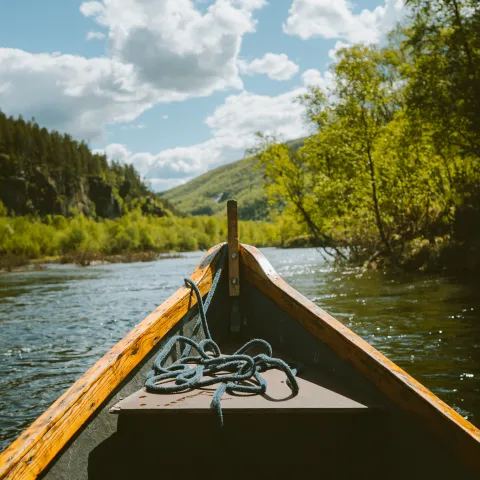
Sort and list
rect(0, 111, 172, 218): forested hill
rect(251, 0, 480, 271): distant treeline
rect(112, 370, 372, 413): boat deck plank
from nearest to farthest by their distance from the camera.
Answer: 1. rect(112, 370, 372, 413): boat deck plank
2. rect(251, 0, 480, 271): distant treeline
3. rect(0, 111, 172, 218): forested hill

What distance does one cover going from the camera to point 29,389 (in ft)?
19.9

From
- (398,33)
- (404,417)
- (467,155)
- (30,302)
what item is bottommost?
(30,302)

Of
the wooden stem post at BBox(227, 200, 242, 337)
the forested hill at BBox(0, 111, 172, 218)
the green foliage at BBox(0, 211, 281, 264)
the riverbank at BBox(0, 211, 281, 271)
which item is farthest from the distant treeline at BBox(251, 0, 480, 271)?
the forested hill at BBox(0, 111, 172, 218)

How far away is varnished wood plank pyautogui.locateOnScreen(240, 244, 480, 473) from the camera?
2.00 m

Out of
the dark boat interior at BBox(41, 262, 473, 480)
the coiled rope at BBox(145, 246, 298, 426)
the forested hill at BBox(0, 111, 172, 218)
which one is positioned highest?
the forested hill at BBox(0, 111, 172, 218)

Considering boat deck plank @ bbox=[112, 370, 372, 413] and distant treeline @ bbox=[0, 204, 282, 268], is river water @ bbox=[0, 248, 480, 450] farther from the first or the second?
distant treeline @ bbox=[0, 204, 282, 268]

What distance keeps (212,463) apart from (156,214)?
5745 inches

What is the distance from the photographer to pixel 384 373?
8.16 ft

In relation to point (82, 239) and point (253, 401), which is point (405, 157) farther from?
point (82, 239)

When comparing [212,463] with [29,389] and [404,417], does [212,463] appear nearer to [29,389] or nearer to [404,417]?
[404,417]

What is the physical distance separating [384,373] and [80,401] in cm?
154

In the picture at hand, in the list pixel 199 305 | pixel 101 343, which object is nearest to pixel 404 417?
pixel 199 305

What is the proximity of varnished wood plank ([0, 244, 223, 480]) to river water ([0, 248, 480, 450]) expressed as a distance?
2487 mm

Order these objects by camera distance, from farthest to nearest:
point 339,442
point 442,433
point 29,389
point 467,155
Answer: point 467,155 → point 29,389 → point 339,442 → point 442,433
